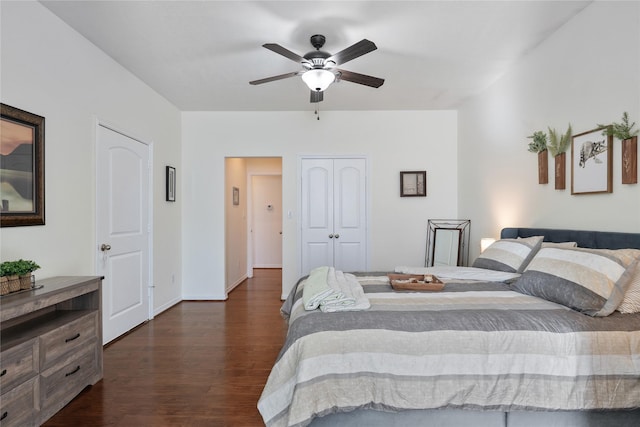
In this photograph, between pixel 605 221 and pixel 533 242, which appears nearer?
pixel 605 221

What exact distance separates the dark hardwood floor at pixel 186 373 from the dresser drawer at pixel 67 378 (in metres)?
0.08

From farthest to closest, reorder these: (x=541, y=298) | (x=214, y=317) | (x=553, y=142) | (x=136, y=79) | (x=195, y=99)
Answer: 1. (x=195, y=99)
2. (x=214, y=317)
3. (x=136, y=79)
4. (x=553, y=142)
5. (x=541, y=298)

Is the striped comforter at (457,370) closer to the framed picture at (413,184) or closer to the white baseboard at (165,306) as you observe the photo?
the white baseboard at (165,306)

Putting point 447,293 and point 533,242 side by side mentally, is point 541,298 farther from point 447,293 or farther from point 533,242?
point 533,242

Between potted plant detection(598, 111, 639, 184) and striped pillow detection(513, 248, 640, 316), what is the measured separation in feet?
1.69

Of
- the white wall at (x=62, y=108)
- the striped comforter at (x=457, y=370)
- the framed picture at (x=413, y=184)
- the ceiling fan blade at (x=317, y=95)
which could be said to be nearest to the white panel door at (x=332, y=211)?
the framed picture at (x=413, y=184)

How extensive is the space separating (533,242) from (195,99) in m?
4.07

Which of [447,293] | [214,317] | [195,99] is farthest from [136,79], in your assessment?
[447,293]

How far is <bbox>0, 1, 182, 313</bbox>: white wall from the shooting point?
2123 millimetres

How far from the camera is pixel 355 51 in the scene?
229cm

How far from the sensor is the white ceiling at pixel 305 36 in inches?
92.1

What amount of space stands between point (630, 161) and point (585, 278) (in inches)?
34.3

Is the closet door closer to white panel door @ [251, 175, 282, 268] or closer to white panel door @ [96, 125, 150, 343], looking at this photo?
white panel door @ [96, 125, 150, 343]

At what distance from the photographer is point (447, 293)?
6.98ft
